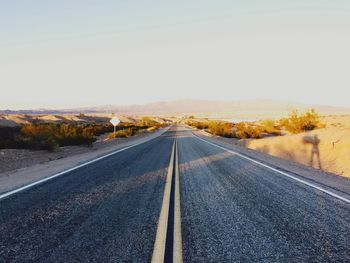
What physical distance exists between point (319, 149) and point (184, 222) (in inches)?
672

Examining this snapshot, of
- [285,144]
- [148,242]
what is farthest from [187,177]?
[285,144]

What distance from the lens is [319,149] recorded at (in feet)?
62.2

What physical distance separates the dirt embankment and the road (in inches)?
359

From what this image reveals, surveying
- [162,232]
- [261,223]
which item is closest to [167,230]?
[162,232]

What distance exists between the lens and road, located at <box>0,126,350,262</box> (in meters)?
3.30

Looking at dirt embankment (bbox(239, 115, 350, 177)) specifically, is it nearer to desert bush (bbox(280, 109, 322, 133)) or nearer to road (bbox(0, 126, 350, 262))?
road (bbox(0, 126, 350, 262))

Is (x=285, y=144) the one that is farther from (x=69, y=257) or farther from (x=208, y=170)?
(x=69, y=257)

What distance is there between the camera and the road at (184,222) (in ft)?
10.8

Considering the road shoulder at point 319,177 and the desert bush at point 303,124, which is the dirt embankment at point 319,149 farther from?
the desert bush at point 303,124

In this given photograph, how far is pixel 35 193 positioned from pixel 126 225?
3.09 metres

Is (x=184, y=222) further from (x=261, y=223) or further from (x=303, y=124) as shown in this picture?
(x=303, y=124)

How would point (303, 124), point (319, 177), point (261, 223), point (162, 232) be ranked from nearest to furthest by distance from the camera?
point (162, 232)
point (261, 223)
point (319, 177)
point (303, 124)

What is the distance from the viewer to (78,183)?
24.5 ft

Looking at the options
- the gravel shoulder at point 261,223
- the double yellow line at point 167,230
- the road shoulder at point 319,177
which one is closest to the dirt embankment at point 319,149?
the road shoulder at point 319,177
